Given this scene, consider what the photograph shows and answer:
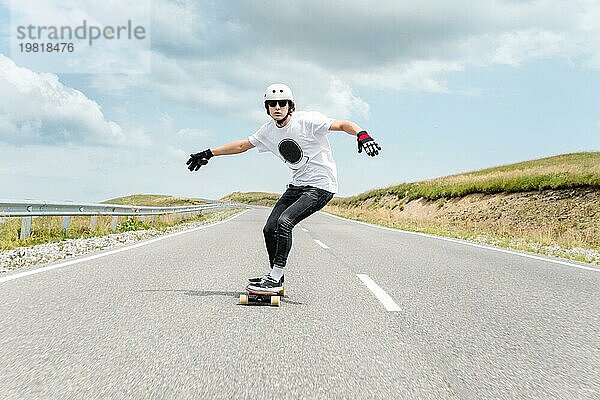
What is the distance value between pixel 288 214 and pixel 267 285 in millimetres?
745

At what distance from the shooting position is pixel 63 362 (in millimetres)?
3535

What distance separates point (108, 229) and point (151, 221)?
4361 millimetres

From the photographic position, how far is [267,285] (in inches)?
220

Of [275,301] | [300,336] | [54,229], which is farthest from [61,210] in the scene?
[300,336]

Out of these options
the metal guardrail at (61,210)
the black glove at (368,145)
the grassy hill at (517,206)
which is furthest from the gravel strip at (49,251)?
the grassy hill at (517,206)

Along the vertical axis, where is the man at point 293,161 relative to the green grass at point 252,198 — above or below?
above

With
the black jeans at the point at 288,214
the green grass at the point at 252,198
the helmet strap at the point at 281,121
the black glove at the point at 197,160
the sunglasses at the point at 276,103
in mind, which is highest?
the sunglasses at the point at 276,103

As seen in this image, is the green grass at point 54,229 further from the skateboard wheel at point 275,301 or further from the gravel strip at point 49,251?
the skateboard wheel at point 275,301

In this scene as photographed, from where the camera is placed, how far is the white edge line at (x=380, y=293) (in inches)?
217

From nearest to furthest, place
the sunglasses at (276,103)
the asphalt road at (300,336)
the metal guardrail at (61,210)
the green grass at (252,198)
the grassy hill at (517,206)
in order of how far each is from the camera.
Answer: the asphalt road at (300,336) → the sunglasses at (276,103) → the metal guardrail at (61,210) → the grassy hill at (517,206) → the green grass at (252,198)

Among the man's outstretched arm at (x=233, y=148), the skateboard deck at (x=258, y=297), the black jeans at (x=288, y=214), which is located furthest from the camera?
the man's outstretched arm at (x=233, y=148)

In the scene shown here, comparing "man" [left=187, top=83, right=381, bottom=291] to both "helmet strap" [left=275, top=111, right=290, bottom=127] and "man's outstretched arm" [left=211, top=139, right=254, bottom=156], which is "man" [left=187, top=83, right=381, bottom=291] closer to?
"helmet strap" [left=275, top=111, right=290, bottom=127]

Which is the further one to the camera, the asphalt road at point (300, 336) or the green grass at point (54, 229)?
the green grass at point (54, 229)

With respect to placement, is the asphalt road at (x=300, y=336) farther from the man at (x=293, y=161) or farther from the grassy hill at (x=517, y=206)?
the grassy hill at (x=517, y=206)
